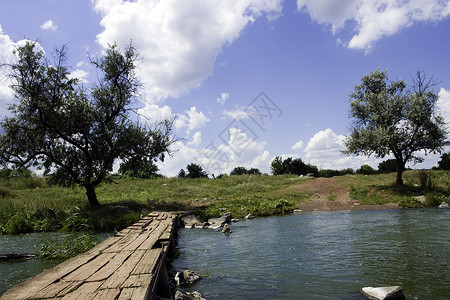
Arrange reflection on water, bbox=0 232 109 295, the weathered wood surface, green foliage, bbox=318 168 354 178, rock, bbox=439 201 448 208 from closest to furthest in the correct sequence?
1. the weathered wood surface
2. reflection on water, bbox=0 232 109 295
3. rock, bbox=439 201 448 208
4. green foliage, bbox=318 168 354 178

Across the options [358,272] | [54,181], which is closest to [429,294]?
[358,272]

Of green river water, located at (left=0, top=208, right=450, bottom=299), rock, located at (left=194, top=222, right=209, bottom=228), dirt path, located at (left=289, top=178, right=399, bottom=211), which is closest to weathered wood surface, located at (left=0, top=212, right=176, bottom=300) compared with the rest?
green river water, located at (left=0, top=208, right=450, bottom=299)

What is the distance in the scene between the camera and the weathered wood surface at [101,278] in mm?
3490

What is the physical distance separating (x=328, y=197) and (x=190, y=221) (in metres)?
13.3

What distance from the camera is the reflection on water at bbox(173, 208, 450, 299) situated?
5.67m

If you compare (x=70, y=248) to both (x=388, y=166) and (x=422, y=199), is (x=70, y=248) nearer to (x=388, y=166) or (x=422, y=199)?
(x=422, y=199)

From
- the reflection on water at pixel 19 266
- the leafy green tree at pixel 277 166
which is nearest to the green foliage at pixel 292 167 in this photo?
the leafy green tree at pixel 277 166

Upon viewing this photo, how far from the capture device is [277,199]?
2308 centimetres

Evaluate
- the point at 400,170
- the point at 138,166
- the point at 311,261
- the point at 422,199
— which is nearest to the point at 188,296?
the point at 311,261

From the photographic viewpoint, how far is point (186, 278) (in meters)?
6.41

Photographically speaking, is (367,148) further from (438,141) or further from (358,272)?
(358,272)

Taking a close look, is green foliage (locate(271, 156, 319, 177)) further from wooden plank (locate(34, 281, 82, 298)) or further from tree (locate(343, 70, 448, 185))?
wooden plank (locate(34, 281, 82, 298))

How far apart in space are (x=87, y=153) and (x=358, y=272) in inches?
746

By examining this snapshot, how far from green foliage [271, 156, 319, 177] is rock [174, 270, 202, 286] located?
42075 mm
